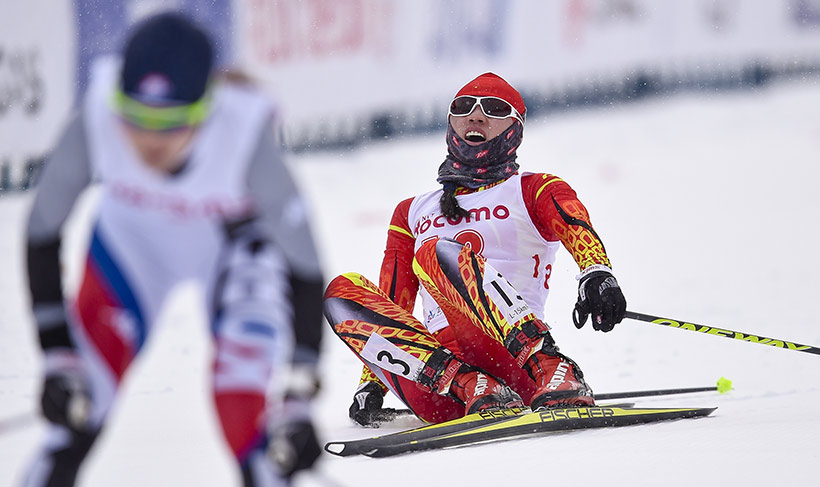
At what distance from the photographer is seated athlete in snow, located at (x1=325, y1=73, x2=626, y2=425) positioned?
4203mm

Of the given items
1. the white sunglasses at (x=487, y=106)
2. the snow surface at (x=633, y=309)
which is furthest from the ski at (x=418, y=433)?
the white sunglasses at (x=487, y=106)

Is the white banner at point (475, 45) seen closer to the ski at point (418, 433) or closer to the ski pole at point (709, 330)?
the ski pole at point (709, 330)

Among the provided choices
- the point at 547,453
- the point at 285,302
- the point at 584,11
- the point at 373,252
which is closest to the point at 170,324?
the point at 373,252

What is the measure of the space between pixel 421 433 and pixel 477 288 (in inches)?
22.5

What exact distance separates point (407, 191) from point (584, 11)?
4229mm

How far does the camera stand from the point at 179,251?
255cm

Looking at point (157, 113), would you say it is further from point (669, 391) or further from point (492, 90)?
point (669, 391)

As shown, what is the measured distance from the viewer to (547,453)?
3.69 metres

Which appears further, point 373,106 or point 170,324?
point 373,106

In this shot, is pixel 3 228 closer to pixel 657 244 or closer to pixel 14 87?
pixel 14 87

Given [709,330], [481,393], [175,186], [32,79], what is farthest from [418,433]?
[32,79]

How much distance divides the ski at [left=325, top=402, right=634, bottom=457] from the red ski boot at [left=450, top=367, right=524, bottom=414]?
2.4 inches

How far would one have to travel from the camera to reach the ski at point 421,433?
12.5 ft

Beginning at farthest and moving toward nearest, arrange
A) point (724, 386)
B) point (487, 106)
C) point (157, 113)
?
point (724, 386), point (487, 106), point (157, 113)
